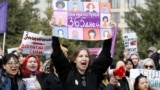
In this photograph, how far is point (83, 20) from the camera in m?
10.6

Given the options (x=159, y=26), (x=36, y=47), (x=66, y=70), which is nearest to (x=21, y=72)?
(x=66, y=70)

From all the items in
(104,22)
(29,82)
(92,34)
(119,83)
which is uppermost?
(104,22)

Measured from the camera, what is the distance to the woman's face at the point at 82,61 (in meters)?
6.23

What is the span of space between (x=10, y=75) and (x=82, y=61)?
1310 millimetres

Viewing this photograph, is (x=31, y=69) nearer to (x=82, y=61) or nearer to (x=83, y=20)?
(x=82, y=61)

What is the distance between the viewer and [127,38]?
1512 centimetres

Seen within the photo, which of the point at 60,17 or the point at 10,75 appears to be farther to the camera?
the point at 60,17

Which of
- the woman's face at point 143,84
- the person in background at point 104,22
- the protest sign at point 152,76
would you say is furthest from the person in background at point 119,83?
the person in background at point 104,22

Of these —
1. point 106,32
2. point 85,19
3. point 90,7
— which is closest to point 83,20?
point 85,19

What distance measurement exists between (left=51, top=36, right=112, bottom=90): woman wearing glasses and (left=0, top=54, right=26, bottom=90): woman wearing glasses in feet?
3.05

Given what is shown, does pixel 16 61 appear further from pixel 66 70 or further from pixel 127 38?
pixel 127 38

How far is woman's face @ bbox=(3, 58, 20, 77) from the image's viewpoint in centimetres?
716

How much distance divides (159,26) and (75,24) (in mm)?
16407

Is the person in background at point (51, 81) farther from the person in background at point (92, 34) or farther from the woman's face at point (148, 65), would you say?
the woman's face at point (148, 65)
